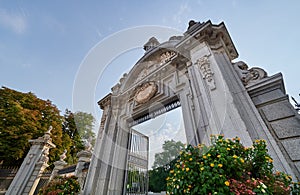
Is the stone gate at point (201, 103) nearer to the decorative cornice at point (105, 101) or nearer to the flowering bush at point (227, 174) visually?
the decorative cornice at point (105, 101)

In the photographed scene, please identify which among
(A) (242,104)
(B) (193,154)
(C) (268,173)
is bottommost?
(C) (268,173)

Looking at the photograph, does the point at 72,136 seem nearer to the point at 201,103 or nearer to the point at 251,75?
the point at 201,103

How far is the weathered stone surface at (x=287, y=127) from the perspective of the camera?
1860 mm

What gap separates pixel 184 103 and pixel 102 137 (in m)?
3.37

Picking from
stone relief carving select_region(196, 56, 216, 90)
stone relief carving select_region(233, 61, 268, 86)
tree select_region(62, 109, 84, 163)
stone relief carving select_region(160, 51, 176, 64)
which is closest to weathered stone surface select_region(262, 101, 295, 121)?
stone relief carving select_region(233, 61, 268, 86)

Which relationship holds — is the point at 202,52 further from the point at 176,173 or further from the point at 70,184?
the point at 70,184

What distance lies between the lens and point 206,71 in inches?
118

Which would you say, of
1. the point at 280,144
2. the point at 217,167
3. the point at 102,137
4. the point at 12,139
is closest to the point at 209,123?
the point at 280,144

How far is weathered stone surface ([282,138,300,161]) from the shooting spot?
1.73 meters

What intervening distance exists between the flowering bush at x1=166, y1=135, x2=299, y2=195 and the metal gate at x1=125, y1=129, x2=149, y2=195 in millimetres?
3368

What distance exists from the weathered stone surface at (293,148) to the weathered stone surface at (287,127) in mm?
90

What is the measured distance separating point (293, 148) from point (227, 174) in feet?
4.28

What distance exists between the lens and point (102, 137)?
497cm

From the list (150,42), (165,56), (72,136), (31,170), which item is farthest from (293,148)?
(72,136)
